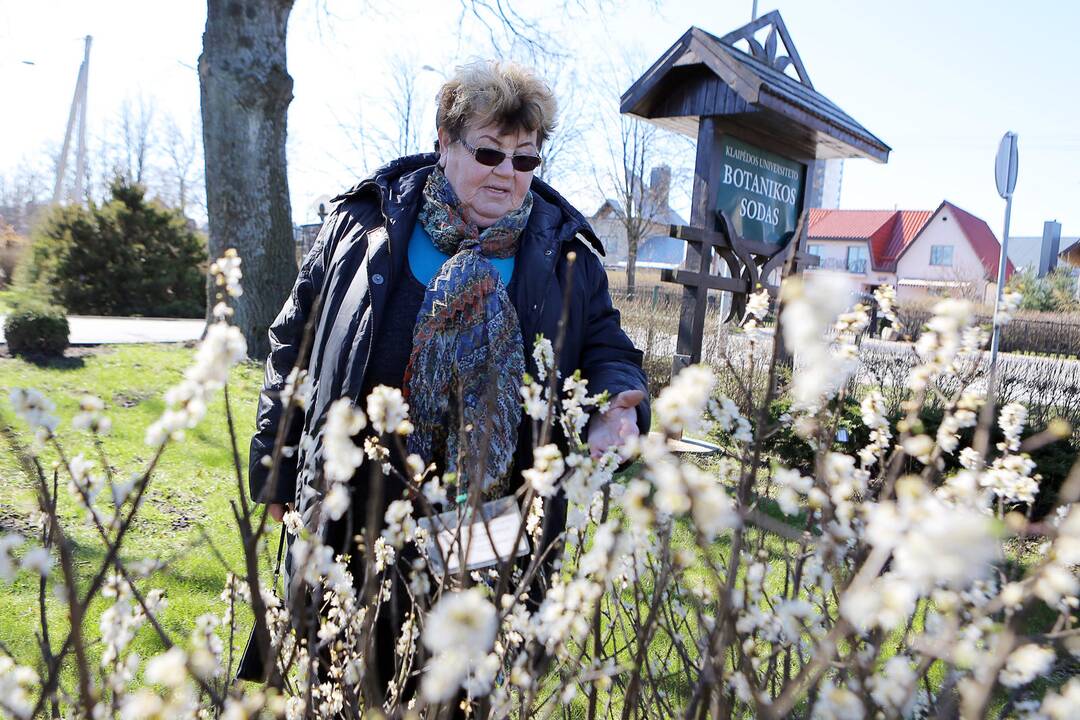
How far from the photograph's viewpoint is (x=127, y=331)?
12344mm

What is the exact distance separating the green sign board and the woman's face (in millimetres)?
4140

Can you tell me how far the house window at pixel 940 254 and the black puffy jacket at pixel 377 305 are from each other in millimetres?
52645

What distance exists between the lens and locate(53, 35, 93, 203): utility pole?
27656mm

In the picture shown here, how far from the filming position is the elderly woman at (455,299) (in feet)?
7.52

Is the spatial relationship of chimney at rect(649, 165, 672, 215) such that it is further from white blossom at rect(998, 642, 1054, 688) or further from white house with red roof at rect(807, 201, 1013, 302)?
white blossom at rect(998, 642, 1054, 688)

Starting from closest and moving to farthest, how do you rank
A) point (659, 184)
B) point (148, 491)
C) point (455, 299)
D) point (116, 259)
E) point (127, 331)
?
point (455, 299), point (148, 491), point (127, 331), point (116, 259), point (659, 184)

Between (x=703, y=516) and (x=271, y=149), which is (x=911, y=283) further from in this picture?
(x=703, y=516)

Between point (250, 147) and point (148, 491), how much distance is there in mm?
4946

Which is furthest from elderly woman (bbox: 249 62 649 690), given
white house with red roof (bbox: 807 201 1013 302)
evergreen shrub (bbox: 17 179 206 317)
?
white house with red roof (bbox: 807 201 1013 302)

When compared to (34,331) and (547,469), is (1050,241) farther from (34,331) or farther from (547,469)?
(547,469)

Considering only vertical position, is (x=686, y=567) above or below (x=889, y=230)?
below

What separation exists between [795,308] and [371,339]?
5.43ft

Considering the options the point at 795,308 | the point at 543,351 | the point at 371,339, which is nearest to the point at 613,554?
the point at 795,308

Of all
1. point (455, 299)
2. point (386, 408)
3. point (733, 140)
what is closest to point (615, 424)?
point (455, 299)
